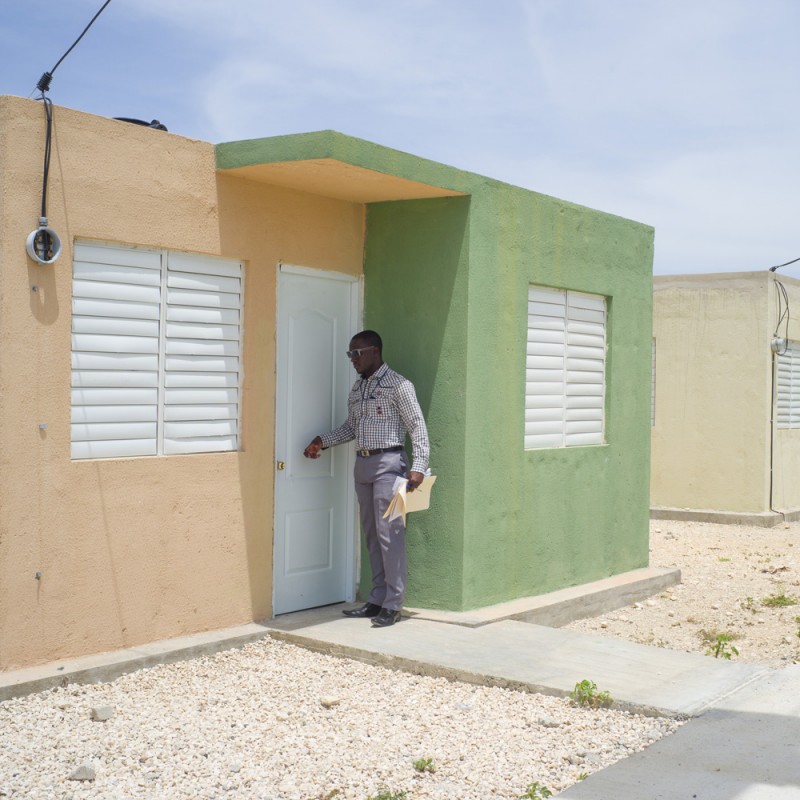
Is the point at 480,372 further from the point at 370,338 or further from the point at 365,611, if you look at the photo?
the point at 365,611

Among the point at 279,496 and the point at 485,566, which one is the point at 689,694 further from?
the point at 279,496

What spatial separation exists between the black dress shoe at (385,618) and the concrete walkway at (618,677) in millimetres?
79

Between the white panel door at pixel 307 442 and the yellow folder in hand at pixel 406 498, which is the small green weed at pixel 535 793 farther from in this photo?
the white panel door at pixel 307 442

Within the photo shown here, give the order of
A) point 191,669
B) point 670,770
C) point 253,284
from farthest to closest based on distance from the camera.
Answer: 1. point 253,284
2. point 191,669
3. point 670,770

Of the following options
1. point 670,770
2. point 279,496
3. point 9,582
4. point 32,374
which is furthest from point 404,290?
point 670,770

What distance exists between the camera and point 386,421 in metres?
7.32

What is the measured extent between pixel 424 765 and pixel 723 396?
1073 cm

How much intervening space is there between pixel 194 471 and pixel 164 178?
177 centimetres

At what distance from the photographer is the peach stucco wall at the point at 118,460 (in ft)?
19.1

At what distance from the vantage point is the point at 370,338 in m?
7.34

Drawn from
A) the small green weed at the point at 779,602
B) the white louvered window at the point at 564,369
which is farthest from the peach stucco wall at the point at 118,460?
the small green weed at the point at 779,602

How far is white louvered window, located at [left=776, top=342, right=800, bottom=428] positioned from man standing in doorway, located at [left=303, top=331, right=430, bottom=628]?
8984 millimetres

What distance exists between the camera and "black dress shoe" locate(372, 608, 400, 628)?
285 inches

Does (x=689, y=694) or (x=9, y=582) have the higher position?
(x=9, y=582)
